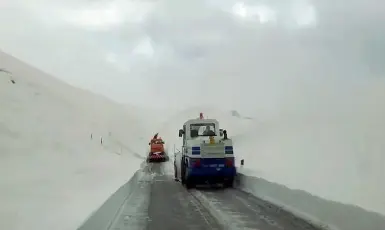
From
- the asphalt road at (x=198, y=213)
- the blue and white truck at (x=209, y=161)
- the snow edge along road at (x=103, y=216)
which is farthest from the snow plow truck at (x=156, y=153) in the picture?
the snow edge along road at (x=103, y=216)

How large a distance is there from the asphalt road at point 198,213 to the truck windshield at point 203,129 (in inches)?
186

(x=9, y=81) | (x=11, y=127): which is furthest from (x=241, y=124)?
(x=11, y=127)

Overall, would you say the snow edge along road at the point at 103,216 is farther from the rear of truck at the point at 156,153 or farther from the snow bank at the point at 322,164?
the rear of truck at the point at 156,153

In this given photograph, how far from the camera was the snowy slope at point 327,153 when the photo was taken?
19.4 meters

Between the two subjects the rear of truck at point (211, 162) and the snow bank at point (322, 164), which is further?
the rear of truck at point (211, 162)

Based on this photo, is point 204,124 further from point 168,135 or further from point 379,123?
point 168,135

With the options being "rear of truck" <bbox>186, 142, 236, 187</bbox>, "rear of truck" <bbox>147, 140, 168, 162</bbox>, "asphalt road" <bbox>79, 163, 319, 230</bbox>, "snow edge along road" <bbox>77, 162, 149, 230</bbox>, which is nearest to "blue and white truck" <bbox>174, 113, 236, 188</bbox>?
"rear of truck" <bbox>186, 142, 236, 187</bbox>

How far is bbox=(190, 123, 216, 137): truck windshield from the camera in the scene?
2519 cm

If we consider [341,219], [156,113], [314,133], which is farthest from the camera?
[156,113]

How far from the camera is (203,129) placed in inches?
1000

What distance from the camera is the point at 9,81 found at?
68.7 m

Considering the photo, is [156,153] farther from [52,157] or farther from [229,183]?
[229,183]

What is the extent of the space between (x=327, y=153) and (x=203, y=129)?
53.8 feet

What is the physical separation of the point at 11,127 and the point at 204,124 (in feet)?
96.2
